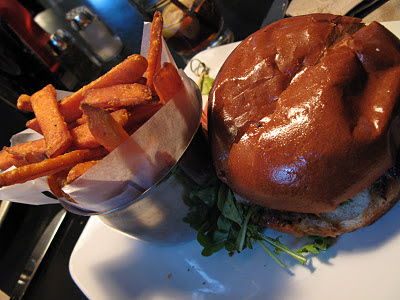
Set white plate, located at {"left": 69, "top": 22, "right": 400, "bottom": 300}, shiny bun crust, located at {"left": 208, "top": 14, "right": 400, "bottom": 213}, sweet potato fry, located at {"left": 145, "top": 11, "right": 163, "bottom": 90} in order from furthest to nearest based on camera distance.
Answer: sweet potato fry, located at {"left": 145, "top": 11, "right": 163, "bottom": 90} < white plate, located at {"left": 69, "top": 22, "right": 400, "bottom": 300} < shiny bun crust, located at {"left": 208, "top": 14, "right": 400, "bottom": 213}

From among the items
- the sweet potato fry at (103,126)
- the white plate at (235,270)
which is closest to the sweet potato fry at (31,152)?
the sweet potato fry at (103,126)

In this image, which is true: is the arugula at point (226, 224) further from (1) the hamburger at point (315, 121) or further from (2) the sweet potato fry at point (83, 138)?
(2) the sweet potato fry at point (83, 138)

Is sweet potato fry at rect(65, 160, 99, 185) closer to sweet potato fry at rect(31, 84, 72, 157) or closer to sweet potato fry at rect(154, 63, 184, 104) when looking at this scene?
sweet potato fry at rect(31, 84, 72, 157)

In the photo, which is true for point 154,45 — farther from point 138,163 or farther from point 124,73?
point 138,163

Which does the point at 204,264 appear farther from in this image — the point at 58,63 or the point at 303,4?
the point at 58,63

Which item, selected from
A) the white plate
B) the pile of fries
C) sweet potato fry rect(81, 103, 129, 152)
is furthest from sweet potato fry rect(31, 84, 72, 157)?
the white plate

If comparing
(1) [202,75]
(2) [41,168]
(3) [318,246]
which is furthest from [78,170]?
(1) [202,75]
